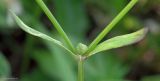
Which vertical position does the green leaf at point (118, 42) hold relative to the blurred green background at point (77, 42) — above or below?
below

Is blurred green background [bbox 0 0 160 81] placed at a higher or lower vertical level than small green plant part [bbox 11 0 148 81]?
higher

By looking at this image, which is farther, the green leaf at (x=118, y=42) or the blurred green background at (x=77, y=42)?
the blurred green background at (x=77, y=42)

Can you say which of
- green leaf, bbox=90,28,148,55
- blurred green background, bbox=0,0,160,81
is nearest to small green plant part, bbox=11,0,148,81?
green leaf, bbox=90,28,148,55

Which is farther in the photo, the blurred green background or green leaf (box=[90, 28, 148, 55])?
the blurred green background

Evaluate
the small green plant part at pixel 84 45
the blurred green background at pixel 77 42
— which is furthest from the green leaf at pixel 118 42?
the blurred green background at pixel 77 42

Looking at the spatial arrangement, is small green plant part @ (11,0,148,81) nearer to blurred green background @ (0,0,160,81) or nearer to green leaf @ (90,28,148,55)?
green leaf @ (90,28,148,55)

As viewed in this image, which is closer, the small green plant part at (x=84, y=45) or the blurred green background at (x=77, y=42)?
the small green plant part at (x=84, y=45)

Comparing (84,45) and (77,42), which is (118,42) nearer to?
(84,45)

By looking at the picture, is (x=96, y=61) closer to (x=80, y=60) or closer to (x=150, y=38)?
(x=150, y=38)

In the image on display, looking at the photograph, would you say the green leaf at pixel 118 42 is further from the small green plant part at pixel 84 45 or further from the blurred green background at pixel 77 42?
the blurred green background at pixel 77 42
